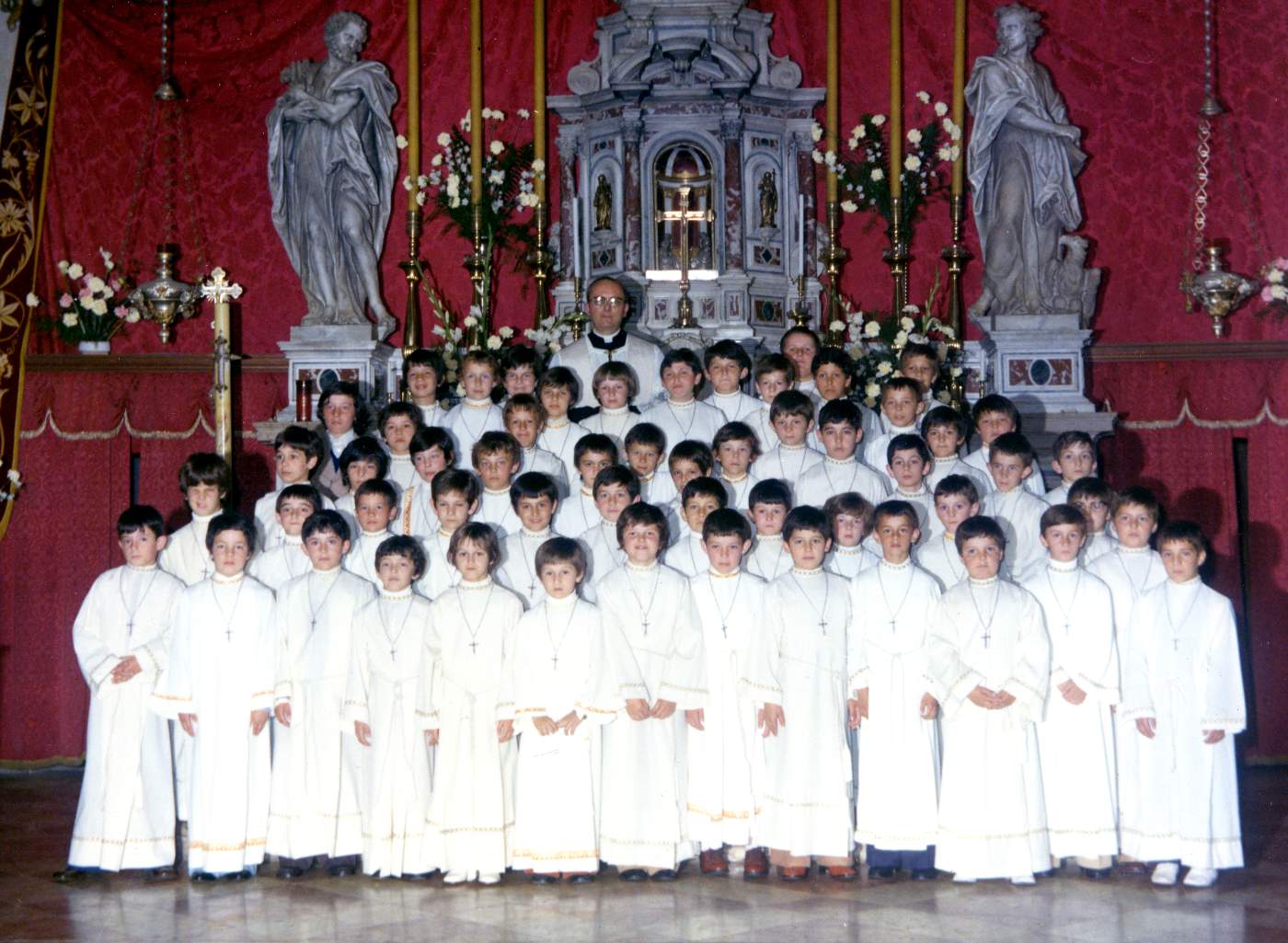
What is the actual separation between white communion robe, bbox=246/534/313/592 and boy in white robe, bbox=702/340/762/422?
2152 millimetres

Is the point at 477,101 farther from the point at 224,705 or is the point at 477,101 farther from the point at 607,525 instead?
the point at 224,705

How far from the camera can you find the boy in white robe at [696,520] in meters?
6.93


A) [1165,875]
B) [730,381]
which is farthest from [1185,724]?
[730,381]

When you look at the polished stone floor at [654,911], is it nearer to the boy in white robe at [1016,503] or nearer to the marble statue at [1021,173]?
the boy in white robe at [1016,503]

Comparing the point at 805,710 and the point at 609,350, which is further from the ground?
the point at 609,350

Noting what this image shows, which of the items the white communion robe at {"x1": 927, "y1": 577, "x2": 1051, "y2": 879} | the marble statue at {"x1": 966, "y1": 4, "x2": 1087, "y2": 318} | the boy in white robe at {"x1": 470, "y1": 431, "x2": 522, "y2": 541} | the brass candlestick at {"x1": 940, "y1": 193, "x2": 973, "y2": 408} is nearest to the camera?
the white communion robe at {"x1": 927, "y1": 577, "x2": 1051, "y2": 879}

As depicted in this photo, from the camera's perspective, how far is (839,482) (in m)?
7.65

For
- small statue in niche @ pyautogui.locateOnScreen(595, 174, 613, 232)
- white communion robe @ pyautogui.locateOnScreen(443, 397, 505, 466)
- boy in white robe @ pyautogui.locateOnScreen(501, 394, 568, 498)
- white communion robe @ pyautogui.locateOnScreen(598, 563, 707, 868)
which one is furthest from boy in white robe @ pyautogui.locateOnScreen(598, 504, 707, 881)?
small statue in niche @ pyautogui.locateOnScreen(595, 174, 613, 232)

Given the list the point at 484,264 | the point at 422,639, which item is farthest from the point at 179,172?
the point at 422,639

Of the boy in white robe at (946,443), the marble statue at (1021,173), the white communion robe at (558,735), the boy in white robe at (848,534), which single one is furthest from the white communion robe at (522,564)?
the marble statue at (1021,173)

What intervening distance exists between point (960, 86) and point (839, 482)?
3.48m

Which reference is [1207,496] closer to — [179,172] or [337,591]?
[337,591]

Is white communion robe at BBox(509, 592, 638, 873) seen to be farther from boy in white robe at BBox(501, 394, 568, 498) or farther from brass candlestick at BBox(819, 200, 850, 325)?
brass candlestick at BBox(819, 200, 850, 325)

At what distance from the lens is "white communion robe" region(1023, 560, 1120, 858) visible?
6.52 m
